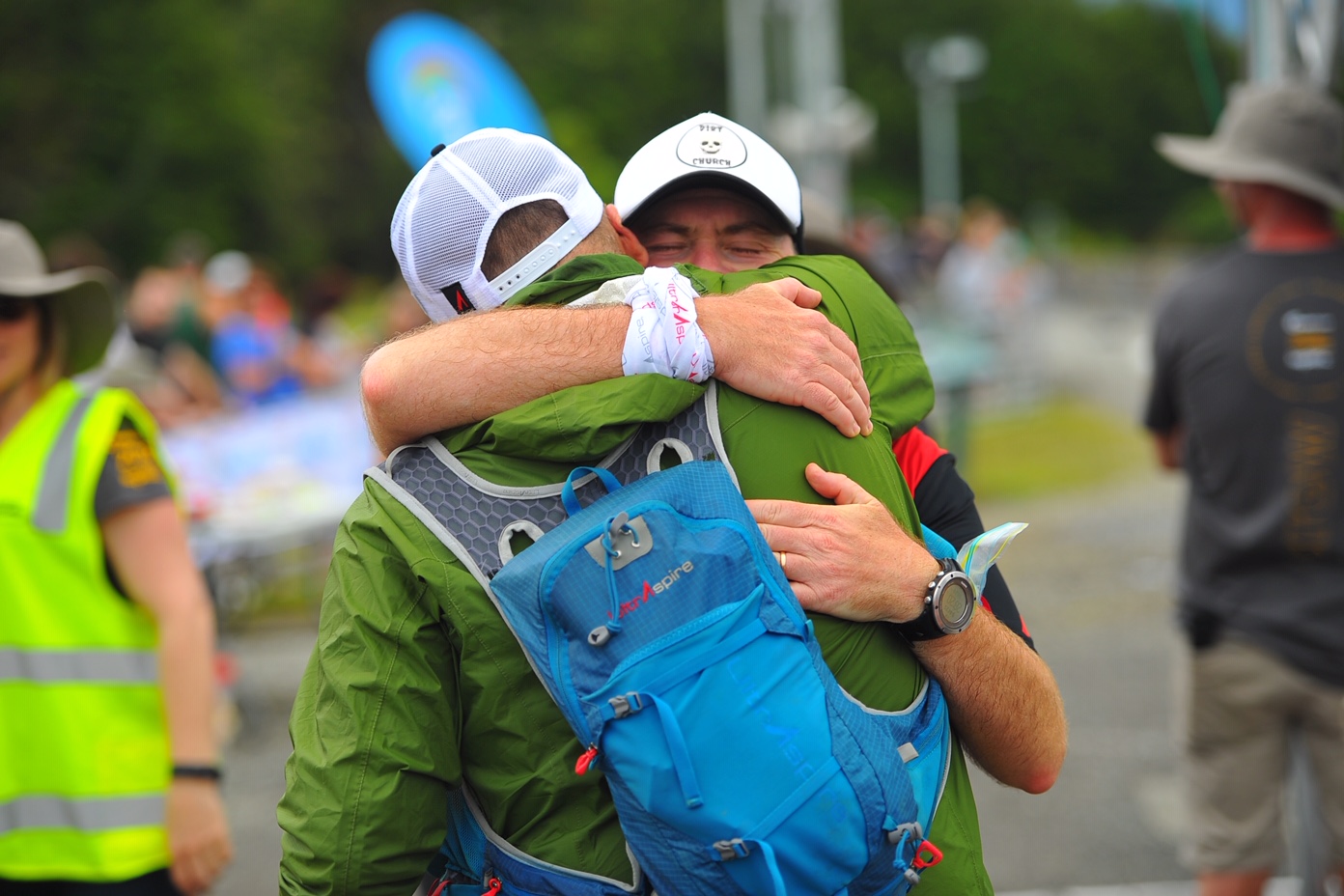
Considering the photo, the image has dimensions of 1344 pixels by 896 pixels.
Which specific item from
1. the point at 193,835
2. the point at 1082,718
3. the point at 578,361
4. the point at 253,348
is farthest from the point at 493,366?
the point at 253,348

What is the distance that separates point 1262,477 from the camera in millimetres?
3650

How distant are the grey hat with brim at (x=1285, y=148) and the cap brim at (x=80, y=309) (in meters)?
2.87

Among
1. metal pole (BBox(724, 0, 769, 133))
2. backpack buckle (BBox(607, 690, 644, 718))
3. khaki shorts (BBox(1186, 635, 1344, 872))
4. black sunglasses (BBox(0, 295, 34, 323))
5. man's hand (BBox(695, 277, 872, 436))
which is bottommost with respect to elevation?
metal pole (BBox(724, 0, 769, 133))

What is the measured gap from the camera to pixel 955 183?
68750 millimetres

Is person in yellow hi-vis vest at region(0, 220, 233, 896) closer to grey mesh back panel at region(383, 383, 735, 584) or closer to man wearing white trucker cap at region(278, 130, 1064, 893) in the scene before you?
man wearing white trucker cap at region(278, 130, 1064, 893)

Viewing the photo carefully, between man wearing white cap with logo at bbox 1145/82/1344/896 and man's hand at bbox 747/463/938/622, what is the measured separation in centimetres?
222

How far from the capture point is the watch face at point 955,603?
181 centimetres

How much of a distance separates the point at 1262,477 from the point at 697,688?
2.60 m

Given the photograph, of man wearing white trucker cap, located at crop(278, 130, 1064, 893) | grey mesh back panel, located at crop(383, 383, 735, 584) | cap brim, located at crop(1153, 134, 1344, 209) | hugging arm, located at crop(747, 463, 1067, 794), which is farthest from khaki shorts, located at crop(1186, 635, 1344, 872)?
grey mesh back panel, located at crop(383, 383, 735, 584)

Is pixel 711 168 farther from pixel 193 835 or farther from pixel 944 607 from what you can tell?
pixel 193 835

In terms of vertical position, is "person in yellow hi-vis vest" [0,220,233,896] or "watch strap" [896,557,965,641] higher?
"watch strap" [896,557,965,641]

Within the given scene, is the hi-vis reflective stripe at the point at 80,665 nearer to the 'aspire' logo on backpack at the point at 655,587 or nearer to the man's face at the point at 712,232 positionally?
the man's face at the point at 712,232

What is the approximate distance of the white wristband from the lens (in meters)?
1.72

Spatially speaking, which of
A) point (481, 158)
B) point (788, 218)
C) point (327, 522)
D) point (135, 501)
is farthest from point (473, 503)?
point (327, 522)
